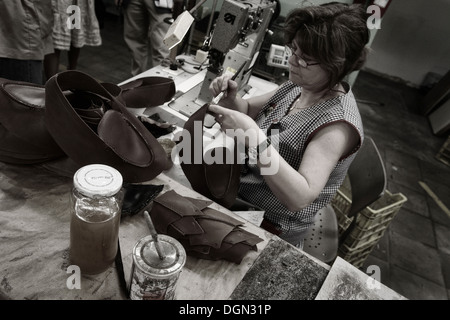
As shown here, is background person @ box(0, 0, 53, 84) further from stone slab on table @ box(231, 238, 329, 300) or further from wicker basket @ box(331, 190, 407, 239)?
wicker basket @ box(331, 190, 407, 239)

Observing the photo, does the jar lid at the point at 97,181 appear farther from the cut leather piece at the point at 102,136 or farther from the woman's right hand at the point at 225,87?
the woman's right hand at the point at 225,87

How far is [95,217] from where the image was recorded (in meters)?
0.83

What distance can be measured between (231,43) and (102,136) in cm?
94

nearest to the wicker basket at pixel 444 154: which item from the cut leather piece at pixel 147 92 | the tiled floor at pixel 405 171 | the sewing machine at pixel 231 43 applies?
the tiled floor at pixel 405 171

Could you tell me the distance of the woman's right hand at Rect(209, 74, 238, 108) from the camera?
1.63 metres

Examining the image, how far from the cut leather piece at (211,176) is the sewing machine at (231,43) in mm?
474

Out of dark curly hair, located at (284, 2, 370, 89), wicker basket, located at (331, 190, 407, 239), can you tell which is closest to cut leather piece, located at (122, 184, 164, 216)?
dark curly hair, located at (284, 2, 370, 89)

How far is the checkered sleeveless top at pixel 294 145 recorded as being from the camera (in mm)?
1385

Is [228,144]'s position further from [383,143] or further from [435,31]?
[435,31]

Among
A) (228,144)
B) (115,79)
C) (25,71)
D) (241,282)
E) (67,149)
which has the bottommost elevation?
(115,79)

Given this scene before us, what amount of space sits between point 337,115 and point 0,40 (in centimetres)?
181

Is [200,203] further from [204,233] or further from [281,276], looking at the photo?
[281,276]
